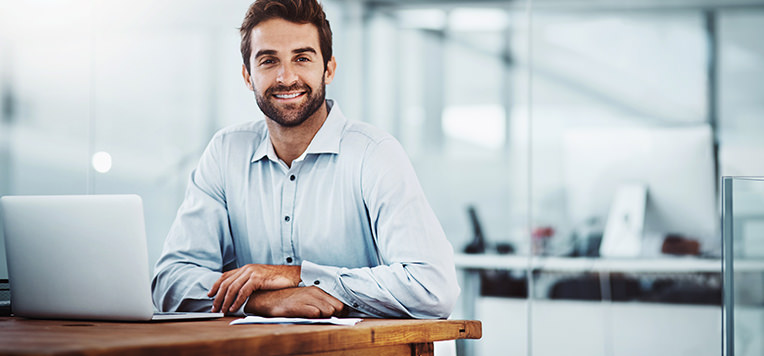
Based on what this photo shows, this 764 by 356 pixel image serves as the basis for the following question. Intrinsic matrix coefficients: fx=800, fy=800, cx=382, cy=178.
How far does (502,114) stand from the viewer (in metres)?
4.38

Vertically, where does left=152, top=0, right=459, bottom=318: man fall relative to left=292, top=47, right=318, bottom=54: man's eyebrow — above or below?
below

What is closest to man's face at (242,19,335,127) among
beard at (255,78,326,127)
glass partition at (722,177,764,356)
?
beard at (255,78,326,127)

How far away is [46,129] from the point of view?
3354 millimetres

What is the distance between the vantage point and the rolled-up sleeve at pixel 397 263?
176 centimetres

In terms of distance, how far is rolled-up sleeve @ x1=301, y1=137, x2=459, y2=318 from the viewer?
5.77ft

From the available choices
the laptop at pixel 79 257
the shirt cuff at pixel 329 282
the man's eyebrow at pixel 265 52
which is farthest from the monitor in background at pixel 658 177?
the laptop at pixel 79 257

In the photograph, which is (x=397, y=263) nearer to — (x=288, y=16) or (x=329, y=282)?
(x=329, y=282)

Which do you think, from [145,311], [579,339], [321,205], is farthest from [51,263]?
[579,339]

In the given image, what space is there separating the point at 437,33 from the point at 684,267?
186cm

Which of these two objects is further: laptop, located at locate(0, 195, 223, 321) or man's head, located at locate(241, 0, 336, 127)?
man's head, located at locate(241, 0, 336, 127)

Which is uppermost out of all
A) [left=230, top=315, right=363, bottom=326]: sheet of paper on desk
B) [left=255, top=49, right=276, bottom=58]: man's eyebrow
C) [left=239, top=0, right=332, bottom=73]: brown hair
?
[left=239, top=0, right=332, bottom=73]: brown hair

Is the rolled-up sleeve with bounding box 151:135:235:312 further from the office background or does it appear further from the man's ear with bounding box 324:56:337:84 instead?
the office background

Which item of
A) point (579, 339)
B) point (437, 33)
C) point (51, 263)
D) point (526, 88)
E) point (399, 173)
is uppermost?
point (437, 33)

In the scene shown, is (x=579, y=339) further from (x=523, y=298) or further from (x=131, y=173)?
(x=131, y=173)
